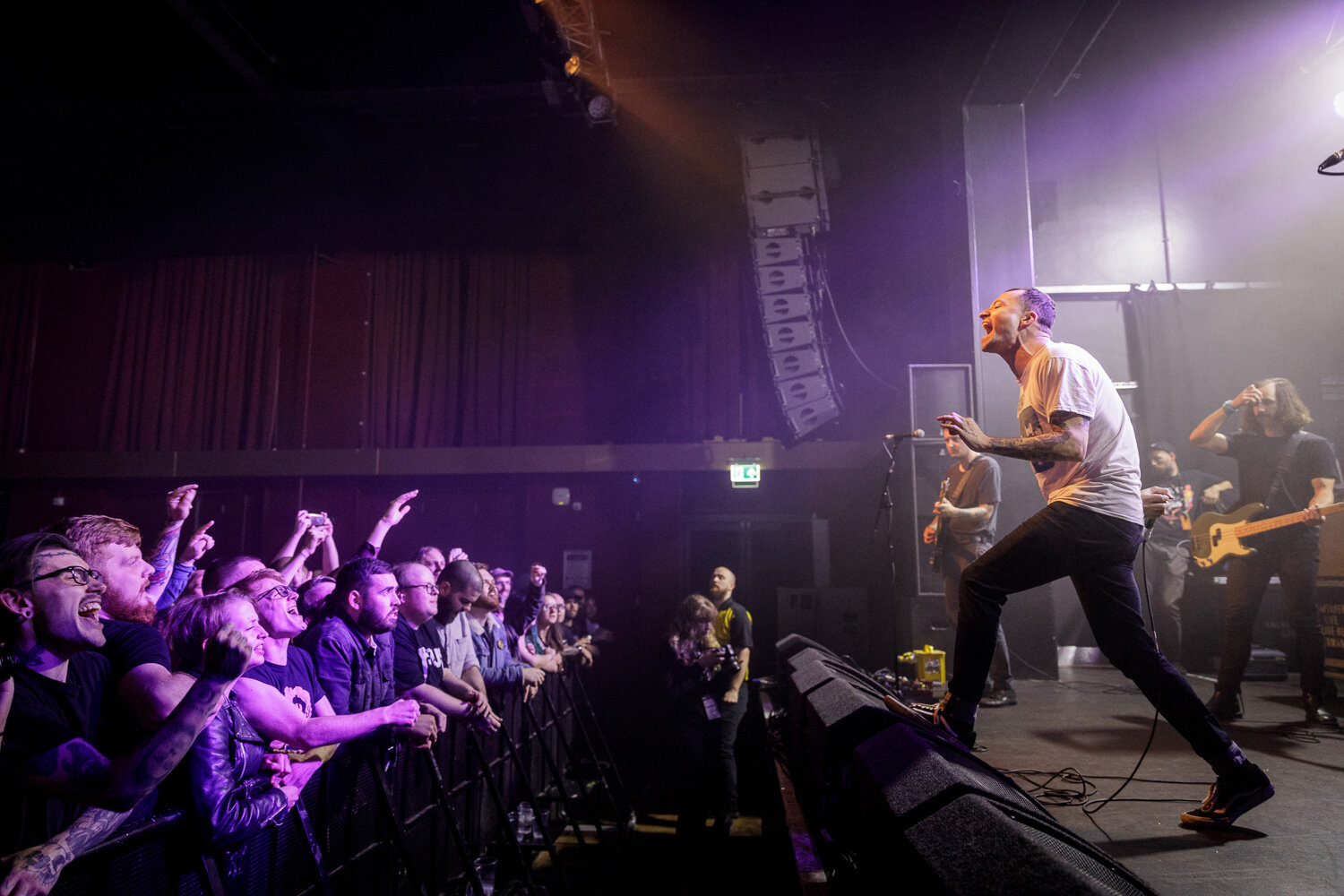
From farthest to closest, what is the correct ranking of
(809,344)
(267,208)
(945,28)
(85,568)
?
(267,208)
(809,344)
(945,28)
(85,568)

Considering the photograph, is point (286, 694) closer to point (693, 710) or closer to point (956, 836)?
point (956, 836)

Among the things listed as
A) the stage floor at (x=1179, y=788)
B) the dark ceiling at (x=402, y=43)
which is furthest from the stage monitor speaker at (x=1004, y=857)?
the dark ceiling at (x=402, y=43)

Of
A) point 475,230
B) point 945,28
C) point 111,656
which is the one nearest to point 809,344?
point 945,28

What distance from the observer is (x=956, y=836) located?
1.18 m

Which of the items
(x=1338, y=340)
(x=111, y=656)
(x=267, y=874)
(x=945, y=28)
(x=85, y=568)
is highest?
(x=945, y=28)

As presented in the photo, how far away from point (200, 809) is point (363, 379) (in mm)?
8325

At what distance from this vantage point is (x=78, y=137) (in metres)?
8.20

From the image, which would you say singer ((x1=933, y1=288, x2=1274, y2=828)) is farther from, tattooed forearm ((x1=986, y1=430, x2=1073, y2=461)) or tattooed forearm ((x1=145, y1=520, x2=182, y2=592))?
tattooed forearm ((x1=145, y1=520, x2=182, y2=592))

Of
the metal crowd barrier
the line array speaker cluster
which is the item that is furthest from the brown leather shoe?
the line array speaker cluster

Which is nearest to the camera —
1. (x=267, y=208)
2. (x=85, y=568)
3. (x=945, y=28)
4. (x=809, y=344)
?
(x=85, y=568)

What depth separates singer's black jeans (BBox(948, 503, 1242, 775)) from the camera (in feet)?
6.86

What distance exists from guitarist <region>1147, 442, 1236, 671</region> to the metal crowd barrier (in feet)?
14.9

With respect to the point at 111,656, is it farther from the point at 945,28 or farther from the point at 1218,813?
the point at 945,28

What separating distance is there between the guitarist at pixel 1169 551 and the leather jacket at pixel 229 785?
618cm
